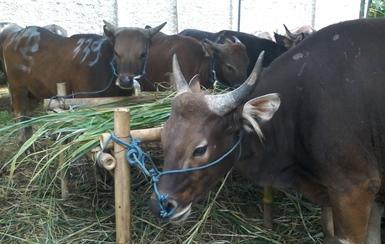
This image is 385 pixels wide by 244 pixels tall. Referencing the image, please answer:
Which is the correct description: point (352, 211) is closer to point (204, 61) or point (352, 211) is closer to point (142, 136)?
point (142, 136)

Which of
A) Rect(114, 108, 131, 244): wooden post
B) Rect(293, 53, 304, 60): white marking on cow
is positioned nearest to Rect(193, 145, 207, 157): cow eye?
Rect(114, 108, 131, 244): wooden post

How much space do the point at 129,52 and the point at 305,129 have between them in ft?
11.3

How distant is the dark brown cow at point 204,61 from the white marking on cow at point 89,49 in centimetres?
79

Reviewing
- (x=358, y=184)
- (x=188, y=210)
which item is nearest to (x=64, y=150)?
(x=188, y=210)

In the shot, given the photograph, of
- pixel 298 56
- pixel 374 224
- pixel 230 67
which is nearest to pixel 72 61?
pixel 230 67

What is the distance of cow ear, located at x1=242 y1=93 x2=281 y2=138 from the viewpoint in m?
3.36

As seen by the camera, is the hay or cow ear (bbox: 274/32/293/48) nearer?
the hay

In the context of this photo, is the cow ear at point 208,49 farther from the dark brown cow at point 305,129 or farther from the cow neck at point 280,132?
the cow neck at point 280,132

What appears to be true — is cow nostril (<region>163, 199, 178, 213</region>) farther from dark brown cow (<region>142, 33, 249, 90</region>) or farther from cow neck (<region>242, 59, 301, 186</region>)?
dark brown cow (<region>142, 33, 249, 90</region>)

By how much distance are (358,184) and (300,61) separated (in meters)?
0.96

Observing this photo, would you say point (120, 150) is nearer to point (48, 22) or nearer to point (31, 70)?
point (31, 70)

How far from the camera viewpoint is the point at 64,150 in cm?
404

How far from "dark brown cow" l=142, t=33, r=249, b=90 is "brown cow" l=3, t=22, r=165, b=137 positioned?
602 millimetres

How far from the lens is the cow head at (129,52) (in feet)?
20.8
